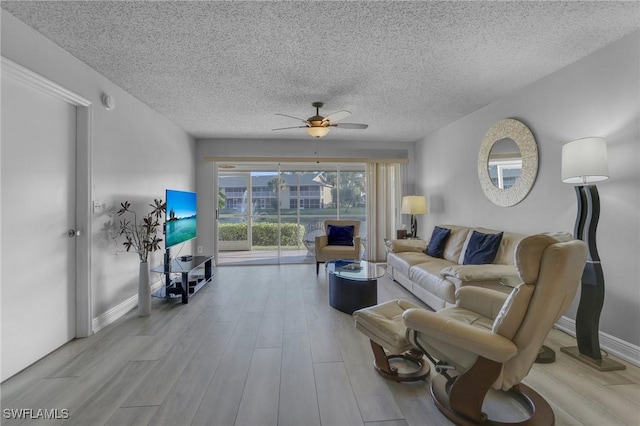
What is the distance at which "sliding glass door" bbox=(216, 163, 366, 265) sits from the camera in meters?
6.02

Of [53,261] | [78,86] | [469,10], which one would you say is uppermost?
[469,10]

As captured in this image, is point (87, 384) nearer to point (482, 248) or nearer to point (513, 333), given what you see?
point (513, 333)

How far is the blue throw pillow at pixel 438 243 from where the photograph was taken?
4148 millimetres

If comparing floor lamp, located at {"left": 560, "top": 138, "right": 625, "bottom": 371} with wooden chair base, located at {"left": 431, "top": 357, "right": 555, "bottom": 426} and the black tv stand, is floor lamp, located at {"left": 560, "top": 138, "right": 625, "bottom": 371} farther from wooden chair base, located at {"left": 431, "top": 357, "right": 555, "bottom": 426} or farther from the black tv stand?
the black tv stand

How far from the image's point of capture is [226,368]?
2.16 meters

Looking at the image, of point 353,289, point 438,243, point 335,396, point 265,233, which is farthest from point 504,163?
point 265,233

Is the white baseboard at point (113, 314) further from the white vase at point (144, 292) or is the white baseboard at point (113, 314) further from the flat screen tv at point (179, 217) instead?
the flat screen tv at point (179, 217)

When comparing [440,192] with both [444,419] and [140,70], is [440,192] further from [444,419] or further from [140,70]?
[140,70]

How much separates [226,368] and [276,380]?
420mm

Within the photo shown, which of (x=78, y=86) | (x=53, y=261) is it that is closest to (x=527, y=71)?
(x=78, y=86)

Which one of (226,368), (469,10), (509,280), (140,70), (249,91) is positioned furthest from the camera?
(249,91)

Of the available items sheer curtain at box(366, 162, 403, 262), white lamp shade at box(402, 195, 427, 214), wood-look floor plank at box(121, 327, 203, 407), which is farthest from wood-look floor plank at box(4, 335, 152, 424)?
sheer curtain at box(366, 162, 403, 262)

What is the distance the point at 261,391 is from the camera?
6.22 ft

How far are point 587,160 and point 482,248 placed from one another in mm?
1366
